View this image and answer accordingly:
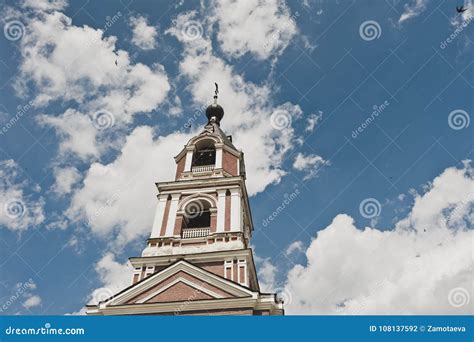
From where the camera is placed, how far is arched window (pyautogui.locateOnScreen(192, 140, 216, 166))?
24.2 m

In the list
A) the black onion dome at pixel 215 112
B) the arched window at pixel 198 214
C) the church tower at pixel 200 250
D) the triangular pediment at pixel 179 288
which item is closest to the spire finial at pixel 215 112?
the black onion dome at pixel 215 112

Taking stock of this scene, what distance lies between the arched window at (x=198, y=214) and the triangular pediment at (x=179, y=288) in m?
3.74

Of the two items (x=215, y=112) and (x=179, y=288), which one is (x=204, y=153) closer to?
(x=215, y=112)

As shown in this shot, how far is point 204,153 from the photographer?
80.8ft

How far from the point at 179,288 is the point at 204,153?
9.98 metres

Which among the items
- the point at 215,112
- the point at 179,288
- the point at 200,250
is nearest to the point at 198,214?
the point at 200,250

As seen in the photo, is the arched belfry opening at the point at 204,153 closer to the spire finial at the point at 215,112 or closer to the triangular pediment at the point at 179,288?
the spire finial at the point at 215,112

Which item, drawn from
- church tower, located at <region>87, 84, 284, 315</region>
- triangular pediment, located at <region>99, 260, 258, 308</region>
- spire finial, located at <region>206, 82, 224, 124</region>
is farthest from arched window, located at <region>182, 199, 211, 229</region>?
spire finial, located at <region>206, 82, 224, 124</region>

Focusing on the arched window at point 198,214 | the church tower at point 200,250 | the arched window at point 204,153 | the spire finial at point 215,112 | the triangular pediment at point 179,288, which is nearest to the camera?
the church tower at point 200,250

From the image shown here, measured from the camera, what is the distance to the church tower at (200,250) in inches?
633

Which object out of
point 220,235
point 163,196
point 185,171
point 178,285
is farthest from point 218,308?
point 185,171

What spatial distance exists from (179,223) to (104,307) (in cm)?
535

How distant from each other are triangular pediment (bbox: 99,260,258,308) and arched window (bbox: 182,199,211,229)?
374cm
